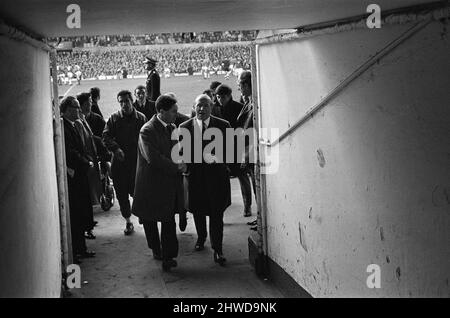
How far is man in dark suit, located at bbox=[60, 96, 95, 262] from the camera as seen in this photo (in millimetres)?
5941

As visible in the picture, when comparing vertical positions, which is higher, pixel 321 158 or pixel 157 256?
pixel 321 158

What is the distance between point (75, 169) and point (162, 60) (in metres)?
39.5

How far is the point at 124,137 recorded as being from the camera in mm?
7191

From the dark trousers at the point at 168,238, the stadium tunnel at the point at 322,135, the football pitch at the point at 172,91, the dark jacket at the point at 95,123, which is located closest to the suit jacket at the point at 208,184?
the dark trousers at the point at 168,238

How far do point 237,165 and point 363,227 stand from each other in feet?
13.2

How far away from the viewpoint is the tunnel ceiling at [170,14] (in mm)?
2943

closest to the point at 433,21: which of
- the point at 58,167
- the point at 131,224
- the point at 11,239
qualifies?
the point at 11,239

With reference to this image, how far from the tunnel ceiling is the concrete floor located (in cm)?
244

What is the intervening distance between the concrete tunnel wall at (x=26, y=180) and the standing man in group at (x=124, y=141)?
2.59 meters

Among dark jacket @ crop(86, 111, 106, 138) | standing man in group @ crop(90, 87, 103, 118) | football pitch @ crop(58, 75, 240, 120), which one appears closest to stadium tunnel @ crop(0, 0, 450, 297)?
dark jacket @ crop(86, 111, 106, 138)

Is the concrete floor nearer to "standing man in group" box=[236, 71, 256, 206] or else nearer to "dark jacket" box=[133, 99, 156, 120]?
"standing man in group" box=[236, 71, 256, 206]

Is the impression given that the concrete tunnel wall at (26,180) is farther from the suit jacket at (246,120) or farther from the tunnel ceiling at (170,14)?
the suit jacket at (246,120)

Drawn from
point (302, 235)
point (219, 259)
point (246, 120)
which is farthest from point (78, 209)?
point (302, 235)

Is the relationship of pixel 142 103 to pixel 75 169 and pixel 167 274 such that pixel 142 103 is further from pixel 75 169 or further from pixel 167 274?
pixel 167 274
